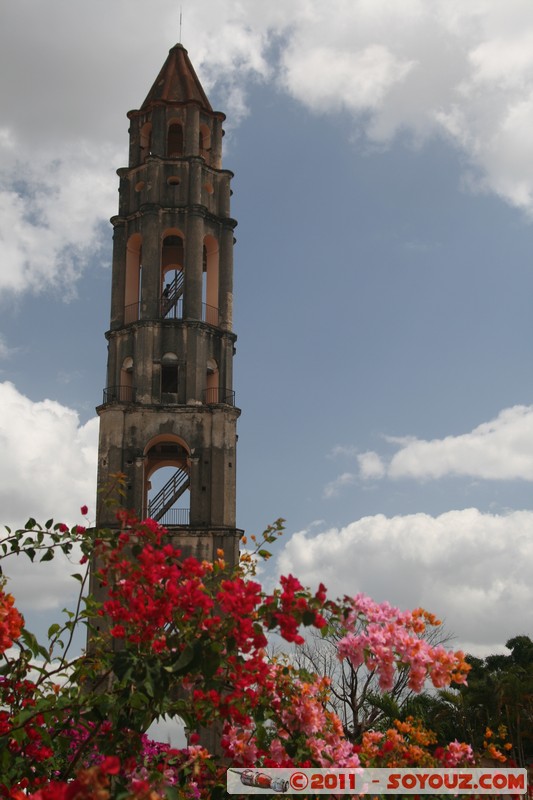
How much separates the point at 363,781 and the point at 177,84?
30.0 metres

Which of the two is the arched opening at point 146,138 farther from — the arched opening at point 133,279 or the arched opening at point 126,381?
the arched opening at point 126,381

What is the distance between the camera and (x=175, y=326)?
1129 inches

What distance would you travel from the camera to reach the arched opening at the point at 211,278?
29.8m

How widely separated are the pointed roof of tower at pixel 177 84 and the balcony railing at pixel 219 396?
403 inches

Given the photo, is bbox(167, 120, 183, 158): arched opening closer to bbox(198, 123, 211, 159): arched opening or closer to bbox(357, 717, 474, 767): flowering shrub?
bbox(198, 123, 211, 159): arched opening

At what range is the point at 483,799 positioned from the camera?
23.3 feet

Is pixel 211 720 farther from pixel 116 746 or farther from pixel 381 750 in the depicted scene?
pixel 381 750

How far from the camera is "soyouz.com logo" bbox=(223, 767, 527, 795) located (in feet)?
21.3

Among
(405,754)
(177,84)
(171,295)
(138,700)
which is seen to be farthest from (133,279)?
(138,700)

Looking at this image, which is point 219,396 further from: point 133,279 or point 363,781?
point 363,781

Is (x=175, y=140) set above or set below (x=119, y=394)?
above

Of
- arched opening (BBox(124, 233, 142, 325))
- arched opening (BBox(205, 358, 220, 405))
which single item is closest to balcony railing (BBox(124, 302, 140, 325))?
arched opening (BBox(124, 233, 142, 325))

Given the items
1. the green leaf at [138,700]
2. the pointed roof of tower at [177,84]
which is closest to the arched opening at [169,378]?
the pointed roof of tower at [177,84]

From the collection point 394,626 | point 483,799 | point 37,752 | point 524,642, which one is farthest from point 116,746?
point 524,642
